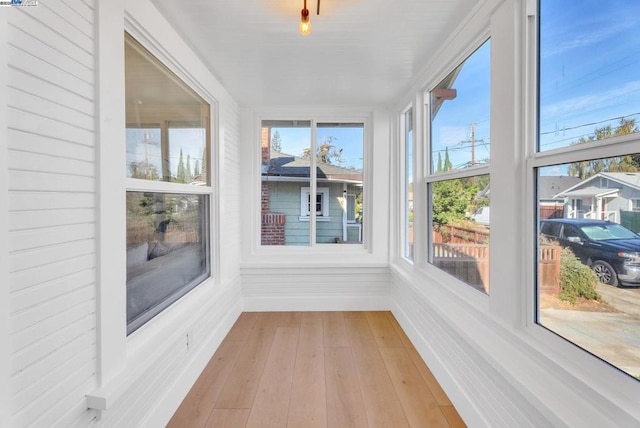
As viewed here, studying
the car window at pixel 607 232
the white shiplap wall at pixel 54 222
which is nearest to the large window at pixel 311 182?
the white shiplap wall at pixel 54 222

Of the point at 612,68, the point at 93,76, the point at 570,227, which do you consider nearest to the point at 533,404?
the point at 570,227

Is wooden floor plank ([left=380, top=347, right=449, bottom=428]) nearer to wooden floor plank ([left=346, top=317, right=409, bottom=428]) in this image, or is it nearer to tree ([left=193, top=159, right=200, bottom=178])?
wooden floor plank ([left=346, top=317, right=409, bottom=428])

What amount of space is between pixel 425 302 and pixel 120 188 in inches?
83.9

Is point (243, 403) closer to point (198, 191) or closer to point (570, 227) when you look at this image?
point (198, 191)

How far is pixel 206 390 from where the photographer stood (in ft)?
6.85

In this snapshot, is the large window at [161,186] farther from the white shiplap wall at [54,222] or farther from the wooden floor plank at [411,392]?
the wooden floor plank at [411,392]

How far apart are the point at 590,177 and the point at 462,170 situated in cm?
96

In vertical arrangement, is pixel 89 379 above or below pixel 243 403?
above

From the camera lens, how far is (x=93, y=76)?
121cm

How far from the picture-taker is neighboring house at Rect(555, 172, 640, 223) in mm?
963

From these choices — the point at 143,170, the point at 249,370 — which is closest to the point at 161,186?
the point at 143,170

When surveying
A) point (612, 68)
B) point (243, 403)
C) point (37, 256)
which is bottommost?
point (243, 403)

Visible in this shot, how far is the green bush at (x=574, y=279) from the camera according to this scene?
112 cm

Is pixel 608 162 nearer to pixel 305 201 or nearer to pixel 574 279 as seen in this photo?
pixel 574 279
